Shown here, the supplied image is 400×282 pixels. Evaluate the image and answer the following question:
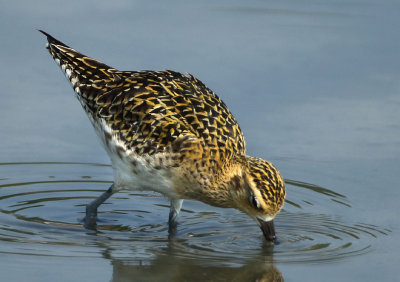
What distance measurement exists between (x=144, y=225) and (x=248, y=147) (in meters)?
2.38

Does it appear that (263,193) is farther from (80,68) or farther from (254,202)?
(80,68)

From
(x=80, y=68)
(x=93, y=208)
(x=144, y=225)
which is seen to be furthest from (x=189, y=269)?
(x=80, y=68)

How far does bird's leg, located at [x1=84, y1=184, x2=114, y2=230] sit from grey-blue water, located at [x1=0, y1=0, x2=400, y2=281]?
163 mm

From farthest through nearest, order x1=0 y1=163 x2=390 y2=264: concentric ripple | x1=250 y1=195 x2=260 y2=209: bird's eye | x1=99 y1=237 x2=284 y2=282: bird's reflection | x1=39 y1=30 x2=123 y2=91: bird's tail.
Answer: x1=39 y1=30 x2=123 y2=91: bird's tail < x1=250 y1=195 x2=260 y2=209: bird's eye < x1=0 y1=163 x2=390 y2=264: concentric ripple < x1=99 y1=237 x2=284 y2=282: bird's reflection

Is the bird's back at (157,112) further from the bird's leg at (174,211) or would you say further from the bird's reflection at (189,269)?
the bird's reflection at (189,269)

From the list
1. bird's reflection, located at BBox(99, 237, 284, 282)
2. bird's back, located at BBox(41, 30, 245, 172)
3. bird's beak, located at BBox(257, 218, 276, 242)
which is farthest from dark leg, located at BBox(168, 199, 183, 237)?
bird's beak, located at BBox(257, 218, 276, 242)

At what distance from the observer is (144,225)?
13086 millimetres

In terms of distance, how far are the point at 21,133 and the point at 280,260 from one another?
16.7ft

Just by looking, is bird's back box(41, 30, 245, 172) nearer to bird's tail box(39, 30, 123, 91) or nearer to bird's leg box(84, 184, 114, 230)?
bird's tail box(39, 30, 123, 91)

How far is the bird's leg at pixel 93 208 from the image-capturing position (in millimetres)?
12977

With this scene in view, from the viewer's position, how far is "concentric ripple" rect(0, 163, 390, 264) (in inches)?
465

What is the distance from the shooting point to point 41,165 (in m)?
14.5

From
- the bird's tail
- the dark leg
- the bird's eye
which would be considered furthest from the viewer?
the bird's tail

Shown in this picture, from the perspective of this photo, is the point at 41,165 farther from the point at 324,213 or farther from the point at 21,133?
the point at 324,213
